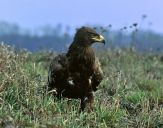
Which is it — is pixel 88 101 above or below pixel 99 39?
below

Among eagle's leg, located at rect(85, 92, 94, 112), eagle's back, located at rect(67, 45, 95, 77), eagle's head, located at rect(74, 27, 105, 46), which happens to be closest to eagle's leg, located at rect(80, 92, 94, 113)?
eagle's leg, located at rect(85, 92, 94, 112)

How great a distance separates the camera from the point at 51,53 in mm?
18719

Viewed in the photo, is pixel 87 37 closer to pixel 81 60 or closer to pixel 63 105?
pixel 81 60

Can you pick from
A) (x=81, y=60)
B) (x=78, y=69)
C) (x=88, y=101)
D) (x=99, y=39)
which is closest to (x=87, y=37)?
(x=99, y=39)

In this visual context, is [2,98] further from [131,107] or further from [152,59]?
[152,59]

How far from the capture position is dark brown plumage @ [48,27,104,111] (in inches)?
410

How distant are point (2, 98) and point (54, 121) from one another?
3.31ft

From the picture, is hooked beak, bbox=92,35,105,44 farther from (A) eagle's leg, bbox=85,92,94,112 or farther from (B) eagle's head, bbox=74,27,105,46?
(A) eagle's leg, bbox=85,92,94,112

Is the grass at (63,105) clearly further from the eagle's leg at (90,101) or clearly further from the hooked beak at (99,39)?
the hooked beak at (99,39)

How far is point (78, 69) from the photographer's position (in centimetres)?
1046

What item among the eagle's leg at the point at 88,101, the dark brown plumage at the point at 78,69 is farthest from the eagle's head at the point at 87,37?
the eagle's leg at the point at 88,101

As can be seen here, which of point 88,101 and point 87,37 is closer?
point 87,37

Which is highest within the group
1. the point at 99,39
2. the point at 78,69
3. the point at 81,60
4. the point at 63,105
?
the point at 99,39

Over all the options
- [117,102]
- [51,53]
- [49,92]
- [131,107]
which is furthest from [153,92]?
[51,53]
